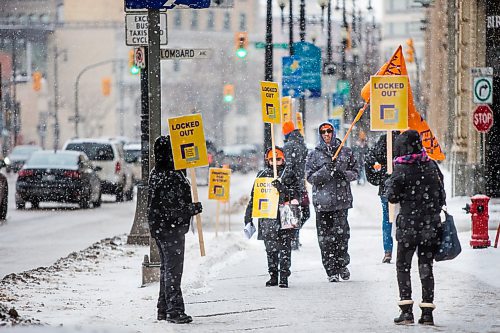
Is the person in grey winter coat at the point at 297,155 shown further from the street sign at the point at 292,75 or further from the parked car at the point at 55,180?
the parked car at the point at 55,180

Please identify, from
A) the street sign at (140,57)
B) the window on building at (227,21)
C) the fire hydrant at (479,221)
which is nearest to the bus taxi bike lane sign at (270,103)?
the street sign at (140,57)

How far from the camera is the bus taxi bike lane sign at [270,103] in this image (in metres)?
16.6

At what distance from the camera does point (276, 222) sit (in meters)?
14.6

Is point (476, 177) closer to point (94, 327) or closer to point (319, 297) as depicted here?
point (319, 297)

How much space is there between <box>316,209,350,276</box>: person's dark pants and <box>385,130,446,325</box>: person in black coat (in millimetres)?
3625

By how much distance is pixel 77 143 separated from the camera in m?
37.3

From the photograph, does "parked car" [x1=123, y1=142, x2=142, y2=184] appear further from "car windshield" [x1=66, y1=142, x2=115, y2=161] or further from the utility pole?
the utility pole

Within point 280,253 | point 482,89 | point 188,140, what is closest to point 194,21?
point 482,89

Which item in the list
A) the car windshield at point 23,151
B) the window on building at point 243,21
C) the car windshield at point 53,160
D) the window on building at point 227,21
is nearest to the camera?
the car windshield at point 53,160

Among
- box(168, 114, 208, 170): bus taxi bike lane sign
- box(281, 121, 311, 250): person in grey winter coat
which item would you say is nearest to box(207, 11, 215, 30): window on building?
box(281, 121, 311, 250): person in grey winter coat

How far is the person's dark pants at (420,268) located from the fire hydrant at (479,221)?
272 inches

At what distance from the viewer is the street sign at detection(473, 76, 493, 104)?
2502cm

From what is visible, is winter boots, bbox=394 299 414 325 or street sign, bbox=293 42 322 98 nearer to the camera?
winter boots, bbox=394 299 414 325

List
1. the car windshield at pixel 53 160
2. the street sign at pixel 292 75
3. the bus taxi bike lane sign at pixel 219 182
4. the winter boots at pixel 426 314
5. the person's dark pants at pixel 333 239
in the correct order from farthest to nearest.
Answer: the car windshield at pixel 53 160, the street sign at pixel 292 75, the bus taxi bike lane sign at pixel 219 182, the person's dark pants at pixel 333 239, the winter boots at pixel 426 314
